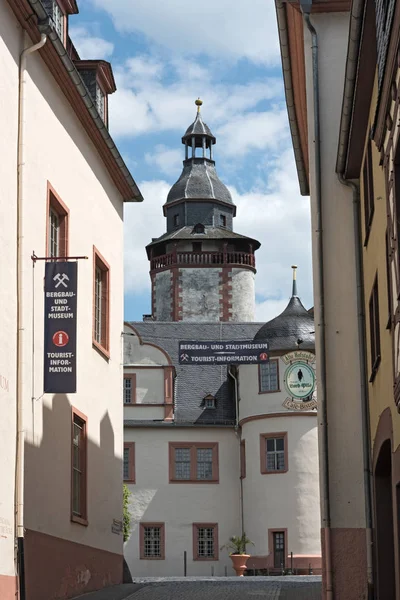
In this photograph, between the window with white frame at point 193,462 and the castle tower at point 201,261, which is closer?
the window with white frame at point 193,462

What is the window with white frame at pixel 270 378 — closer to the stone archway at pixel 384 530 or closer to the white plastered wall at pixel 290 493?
the white plastered wall at pixel 290 493

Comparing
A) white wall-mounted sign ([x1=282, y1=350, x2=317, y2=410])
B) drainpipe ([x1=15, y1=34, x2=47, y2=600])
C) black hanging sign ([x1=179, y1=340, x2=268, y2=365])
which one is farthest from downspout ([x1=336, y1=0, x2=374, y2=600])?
white wall-mounted sign ([x1=282, y1=350, x2=317, y2=410])

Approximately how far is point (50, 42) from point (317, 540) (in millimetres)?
29761

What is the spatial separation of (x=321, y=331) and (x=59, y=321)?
13.8ft

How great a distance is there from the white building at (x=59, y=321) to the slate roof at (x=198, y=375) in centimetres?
2408

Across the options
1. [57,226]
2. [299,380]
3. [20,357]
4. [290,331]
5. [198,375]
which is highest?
[290,331]

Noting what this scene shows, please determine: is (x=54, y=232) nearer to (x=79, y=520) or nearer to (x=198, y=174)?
(x=79, y=520)

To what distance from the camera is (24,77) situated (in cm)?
1852

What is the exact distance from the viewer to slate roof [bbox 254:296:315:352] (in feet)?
156

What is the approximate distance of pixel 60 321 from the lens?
18.7 metres

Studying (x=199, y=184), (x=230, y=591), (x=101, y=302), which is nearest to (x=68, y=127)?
(x=101, y=302)

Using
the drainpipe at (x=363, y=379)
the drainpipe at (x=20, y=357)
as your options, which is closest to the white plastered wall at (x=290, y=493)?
the drainpipe at (x=363, y=379)

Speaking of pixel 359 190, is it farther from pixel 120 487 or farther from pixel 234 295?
pixel 234 295

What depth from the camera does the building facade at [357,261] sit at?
599 inches
